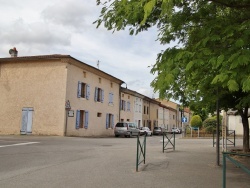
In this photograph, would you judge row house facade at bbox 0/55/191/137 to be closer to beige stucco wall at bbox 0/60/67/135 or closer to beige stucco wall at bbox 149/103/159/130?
beige stucco wall at bbox 0/60/67/135

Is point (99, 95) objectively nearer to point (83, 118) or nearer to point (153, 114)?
point (83, 118)

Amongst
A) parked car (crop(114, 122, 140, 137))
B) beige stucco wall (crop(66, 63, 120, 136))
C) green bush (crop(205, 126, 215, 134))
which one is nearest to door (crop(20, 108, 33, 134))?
beige stucco wall (crop(66, 63, 120, 136))

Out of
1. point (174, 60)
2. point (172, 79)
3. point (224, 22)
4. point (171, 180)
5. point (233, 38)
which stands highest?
point (224, 22)

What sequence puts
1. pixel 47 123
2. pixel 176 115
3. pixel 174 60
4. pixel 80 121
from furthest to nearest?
1. pixel 176 115
2. pixel 80 121
3. pixel 47 123
4. pixel 174 60

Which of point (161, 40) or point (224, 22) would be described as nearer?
point (224, 22)

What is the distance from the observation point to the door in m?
25.2

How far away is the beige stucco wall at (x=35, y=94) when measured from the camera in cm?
2480

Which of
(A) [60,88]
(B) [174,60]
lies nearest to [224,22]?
(B) [174,60]

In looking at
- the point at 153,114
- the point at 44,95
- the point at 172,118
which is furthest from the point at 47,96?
the point at 172,118

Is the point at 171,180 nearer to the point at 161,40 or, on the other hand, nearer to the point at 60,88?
the point at 161,40

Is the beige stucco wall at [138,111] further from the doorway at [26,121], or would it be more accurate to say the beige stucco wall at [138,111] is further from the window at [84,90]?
the doorway at [26,121]

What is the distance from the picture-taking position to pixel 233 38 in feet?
17.7

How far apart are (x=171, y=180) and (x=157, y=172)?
3.60ft

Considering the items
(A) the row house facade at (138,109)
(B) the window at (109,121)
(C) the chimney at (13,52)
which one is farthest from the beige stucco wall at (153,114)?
(C) the chimney at (13,52)
